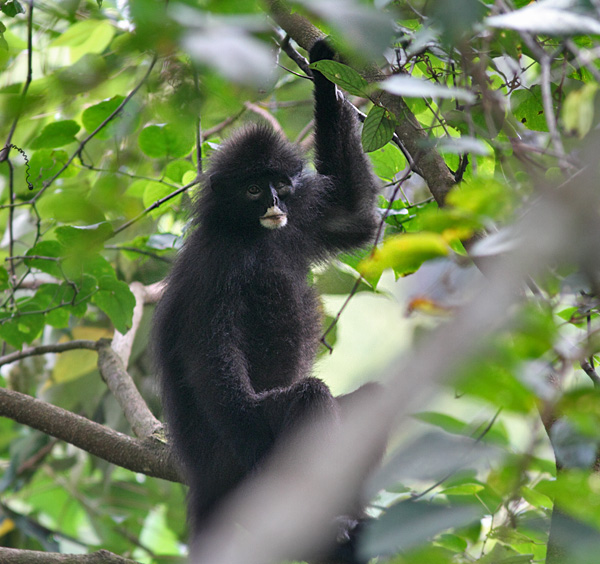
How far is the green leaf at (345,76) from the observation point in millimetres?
2377

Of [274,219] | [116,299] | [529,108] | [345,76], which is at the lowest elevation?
[116,299]

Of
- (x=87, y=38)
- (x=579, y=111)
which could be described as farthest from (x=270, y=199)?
(x=579, y=111)

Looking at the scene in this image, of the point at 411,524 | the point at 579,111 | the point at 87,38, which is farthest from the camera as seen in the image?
the point at 87,38

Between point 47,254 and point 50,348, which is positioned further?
point 50,348

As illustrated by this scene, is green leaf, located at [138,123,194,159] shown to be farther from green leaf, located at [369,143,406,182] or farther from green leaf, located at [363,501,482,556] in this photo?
green leaf, located at [363,501,482,556]

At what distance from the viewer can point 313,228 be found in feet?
13.8

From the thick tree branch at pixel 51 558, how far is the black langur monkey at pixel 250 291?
51 centimetres

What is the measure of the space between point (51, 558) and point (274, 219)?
2.01 meters

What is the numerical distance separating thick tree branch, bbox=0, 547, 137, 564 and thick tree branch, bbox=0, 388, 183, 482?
712 mm

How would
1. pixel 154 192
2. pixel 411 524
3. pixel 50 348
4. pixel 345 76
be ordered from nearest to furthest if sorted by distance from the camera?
pixel 411 524
pixel 345 76
pixel 154 192
pixel 50 348

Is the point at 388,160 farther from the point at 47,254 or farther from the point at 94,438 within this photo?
the point at 94,438

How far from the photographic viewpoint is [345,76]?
2434mm

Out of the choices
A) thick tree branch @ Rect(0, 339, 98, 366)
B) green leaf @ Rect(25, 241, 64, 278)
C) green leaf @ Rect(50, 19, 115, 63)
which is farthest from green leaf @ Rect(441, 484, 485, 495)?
green leaf @ Rect(50, 19, 115, 63)

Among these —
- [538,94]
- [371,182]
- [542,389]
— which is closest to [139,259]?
[371,182]
